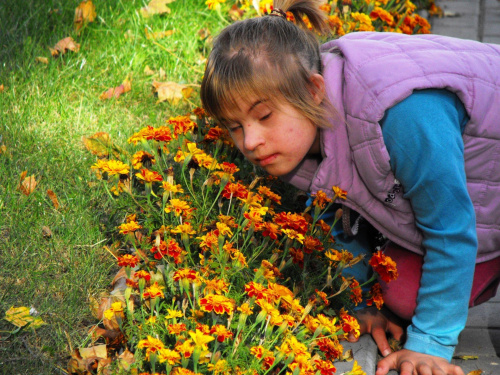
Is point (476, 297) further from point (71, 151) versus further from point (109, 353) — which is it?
point (71, 151)

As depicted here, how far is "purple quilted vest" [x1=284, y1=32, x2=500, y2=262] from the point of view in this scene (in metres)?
2.24

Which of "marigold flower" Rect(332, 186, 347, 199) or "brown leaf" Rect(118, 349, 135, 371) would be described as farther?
"marigold flower" Rect(332, 186, 347, 199)

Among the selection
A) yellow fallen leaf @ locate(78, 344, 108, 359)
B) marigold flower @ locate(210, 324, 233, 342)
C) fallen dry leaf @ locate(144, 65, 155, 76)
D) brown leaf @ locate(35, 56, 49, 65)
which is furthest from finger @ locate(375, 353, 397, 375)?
brown leaf @ locate(35, 56, 49, 65)

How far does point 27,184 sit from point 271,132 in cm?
113

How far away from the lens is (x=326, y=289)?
2.51 meters

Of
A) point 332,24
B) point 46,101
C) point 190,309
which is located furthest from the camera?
point 332,24

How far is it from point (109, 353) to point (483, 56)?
1680 mm

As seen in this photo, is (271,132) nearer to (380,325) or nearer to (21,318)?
(380,325)

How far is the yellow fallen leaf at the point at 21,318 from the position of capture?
2112mm

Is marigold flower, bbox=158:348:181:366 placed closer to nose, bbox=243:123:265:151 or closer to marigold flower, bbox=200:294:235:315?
marigold flower, bbox=200:294:235:315

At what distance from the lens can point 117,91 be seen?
11.7ft

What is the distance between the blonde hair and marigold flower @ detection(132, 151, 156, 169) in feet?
1.07

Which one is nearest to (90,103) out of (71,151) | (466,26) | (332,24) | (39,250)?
(71,151)

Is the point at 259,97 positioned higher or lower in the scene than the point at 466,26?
higher
